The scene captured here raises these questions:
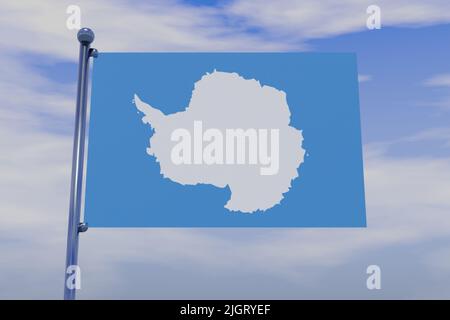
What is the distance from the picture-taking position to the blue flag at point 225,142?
4938 mm

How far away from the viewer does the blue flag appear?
494 centimetres

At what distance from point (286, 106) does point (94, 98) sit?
210cm

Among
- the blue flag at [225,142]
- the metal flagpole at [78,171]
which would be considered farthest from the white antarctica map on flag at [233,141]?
the metal flagpole at [78,171]

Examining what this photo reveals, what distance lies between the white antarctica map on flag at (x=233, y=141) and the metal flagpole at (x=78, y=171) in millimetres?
597

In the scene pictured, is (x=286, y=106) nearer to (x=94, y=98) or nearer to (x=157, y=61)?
(x=157, y=61)

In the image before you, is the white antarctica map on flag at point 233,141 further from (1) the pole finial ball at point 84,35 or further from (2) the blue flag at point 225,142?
(1) the pole finial ball at point 84,35

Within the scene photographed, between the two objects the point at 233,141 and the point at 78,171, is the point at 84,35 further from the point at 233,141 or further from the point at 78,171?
the point at 233,141

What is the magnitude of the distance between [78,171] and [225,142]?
61.3 inches

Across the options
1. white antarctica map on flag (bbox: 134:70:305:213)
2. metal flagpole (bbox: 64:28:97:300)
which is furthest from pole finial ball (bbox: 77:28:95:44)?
white antarctica map on flag (bbox: 134:70:305:213)

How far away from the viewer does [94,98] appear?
5180 millimetres

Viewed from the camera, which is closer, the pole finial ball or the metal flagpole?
the metal flagpole

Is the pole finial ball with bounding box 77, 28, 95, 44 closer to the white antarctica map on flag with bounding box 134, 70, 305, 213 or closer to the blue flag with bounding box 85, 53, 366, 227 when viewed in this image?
the blue flag with bounding box 85, 53, 366, 227

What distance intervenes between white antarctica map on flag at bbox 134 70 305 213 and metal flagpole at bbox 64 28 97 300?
0.60 meters
